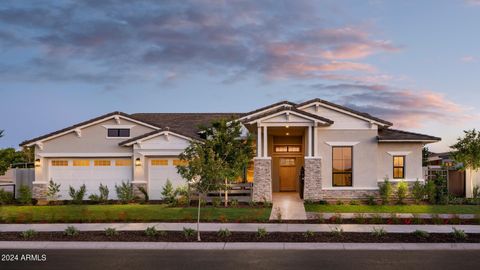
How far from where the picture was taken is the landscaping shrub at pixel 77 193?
27.5 meters

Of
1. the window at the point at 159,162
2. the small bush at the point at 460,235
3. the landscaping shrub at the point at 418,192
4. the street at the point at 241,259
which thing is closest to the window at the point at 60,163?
the window at the point at 159,162

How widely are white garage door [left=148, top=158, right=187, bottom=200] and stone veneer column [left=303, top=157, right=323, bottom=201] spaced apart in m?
7.24

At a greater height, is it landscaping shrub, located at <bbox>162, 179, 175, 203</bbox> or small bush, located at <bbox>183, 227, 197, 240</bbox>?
landscaping shrub, located at <bbox>162, 179, 175, 203</bbox>

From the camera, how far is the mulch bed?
1547 cm

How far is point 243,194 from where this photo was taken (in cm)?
2617

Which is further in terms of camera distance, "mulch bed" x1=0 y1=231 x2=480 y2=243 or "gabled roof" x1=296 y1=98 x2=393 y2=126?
"gabled roof" x1=296 y1=98 x2=393 y2=126

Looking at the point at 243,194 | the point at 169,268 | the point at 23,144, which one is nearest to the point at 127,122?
the point at 23,144

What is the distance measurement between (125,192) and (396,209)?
13892 millimetres

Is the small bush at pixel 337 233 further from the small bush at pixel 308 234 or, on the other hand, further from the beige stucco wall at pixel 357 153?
the beige stucco wall at pixel 357 153

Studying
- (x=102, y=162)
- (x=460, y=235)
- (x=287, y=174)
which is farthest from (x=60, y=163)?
(x=460, y=235)

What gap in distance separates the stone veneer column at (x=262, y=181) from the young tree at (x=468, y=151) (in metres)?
10.3

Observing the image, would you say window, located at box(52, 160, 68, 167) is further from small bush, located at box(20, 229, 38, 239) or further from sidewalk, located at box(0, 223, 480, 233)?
small bush, located at box(20, 229, 38, 239)

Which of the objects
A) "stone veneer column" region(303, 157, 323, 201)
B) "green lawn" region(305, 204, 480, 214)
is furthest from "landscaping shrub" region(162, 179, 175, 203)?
"green lawn" region(305, 204, 480, 214)

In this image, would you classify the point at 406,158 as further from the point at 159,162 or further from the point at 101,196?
the point at 101,196
